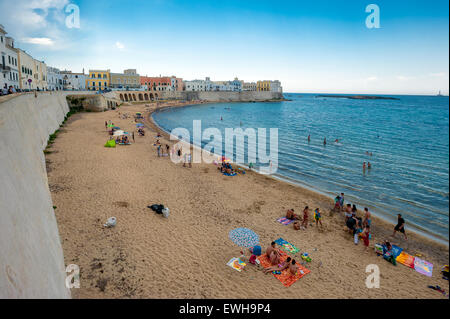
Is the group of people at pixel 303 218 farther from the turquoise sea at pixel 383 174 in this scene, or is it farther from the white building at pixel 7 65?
the white building at pixel 7 65

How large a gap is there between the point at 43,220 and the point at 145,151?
57.3ft

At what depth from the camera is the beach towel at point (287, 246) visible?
9773 millimetres

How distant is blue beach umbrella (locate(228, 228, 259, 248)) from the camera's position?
10015 millimetres

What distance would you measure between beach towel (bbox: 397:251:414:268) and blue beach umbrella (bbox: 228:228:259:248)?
568cm

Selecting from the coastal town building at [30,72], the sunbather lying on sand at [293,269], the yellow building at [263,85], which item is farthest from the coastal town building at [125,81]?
the sunbather lying on sand at [293,269]

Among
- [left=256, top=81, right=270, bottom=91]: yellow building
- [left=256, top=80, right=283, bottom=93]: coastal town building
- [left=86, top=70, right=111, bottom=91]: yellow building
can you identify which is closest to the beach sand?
[left=86, top=70, right=111, bottom=91]: yellow building

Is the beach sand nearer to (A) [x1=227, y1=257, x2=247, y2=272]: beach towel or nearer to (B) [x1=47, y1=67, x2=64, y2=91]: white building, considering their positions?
(A) [x1=227, y1=257, x2=247, y2=272]: beach towel

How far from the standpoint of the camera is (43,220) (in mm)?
6578

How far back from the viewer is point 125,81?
9075cm

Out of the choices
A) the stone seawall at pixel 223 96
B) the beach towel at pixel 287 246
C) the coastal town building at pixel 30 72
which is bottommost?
the beach towel at pixel 287 246

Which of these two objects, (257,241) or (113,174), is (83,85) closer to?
(113,174)

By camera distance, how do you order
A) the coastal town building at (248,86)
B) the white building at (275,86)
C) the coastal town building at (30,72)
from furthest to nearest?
the coastal town building at (248,86) → the white building at (275,86) → the coastal town building at (30,72)

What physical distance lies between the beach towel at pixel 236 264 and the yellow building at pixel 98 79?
86080mm
